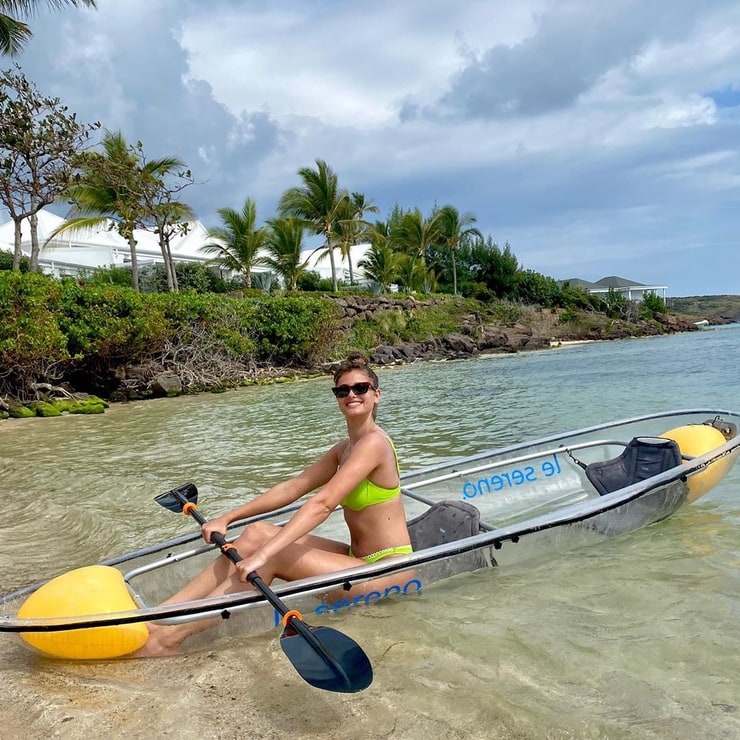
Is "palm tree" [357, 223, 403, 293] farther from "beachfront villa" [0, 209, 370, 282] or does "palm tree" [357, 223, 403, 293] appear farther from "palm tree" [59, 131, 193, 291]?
"palm tree" [59, 131, 193, 291]

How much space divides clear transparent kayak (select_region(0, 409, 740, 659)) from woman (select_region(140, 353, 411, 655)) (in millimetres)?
128

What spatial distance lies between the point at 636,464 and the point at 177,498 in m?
3.68

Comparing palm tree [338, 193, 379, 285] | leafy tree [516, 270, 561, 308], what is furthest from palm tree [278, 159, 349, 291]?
leafy tree [516, 270, 561, 308]

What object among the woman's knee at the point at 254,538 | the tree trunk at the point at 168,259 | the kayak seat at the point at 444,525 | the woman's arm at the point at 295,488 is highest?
the tree trunk at the point at 168,259

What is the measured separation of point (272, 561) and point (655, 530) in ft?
9.91

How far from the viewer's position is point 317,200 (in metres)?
34.6

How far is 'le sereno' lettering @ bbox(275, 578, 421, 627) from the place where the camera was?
3402 millimetres

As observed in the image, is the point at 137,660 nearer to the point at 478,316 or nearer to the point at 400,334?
the point at 400,334

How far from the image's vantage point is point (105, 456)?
9711 mm

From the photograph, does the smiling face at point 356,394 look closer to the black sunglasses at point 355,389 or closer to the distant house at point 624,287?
the black sunglasses at point 355,389

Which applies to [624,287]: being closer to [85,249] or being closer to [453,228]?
[453,228]

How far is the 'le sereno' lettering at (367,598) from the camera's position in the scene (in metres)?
3.40

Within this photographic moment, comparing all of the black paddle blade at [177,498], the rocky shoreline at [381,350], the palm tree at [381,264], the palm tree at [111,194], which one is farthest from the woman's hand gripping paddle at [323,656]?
the palm tree at [381,264]

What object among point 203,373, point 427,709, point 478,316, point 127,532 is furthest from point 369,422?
point 478,316
